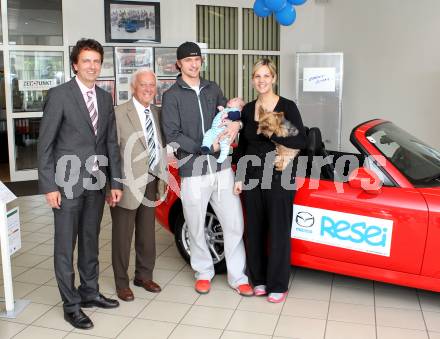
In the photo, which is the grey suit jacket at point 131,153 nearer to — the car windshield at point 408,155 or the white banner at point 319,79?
the car windshield at point 408,155

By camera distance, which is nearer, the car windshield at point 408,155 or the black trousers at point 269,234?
the car windshield at point 408,155

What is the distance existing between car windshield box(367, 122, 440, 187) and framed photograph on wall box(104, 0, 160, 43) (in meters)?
5.41

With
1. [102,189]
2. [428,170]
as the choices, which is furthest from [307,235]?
[102,189]

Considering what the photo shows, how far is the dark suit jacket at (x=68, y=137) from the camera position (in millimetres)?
2891

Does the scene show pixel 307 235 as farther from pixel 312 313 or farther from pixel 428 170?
pixel 428 170

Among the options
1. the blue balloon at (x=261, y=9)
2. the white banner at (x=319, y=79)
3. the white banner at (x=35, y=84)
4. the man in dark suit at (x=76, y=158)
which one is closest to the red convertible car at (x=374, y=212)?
the man in dark suit at (x=76, y=158)

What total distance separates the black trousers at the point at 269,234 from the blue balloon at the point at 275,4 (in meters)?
4.02

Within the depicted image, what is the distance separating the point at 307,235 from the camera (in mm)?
3334

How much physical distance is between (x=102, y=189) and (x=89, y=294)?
0.72 metres

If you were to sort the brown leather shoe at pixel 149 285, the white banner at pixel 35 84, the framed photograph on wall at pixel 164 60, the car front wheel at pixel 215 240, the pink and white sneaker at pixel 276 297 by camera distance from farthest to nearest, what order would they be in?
the framed photograph on wall at pixel 164 60
the white banner at pixel 35 84
the car front wheel at pixel 215 240
the brown leather shoe at pixel 149 285
the pink and white sneaker at pixel 276 297

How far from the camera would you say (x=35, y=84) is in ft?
25.4

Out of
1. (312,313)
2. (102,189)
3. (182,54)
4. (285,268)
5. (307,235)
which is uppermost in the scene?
(182,54)

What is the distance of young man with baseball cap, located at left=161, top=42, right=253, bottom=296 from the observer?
3.29 meters

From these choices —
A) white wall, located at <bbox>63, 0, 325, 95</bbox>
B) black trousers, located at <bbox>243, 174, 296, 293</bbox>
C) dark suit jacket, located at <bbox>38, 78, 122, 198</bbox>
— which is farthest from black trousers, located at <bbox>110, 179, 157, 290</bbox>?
white wall, located at <bbox>63, 0, 325, 95</bbox>
